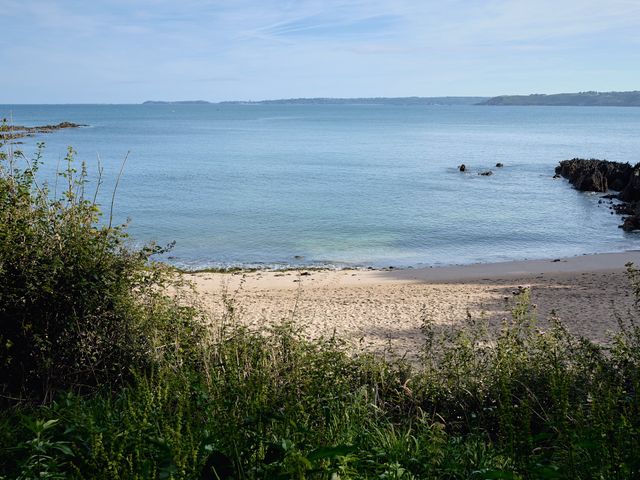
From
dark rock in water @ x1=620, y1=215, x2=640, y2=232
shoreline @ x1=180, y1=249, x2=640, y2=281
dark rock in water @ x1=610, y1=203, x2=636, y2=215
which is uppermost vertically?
dark rock in water @ x1=610, y1=203, x2=636, y2=215

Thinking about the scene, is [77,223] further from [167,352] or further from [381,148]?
[381,148]

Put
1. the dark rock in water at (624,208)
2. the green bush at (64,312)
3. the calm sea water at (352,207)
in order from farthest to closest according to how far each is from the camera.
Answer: the dark rock in water at (624,208)
the calm sea water at (352,207)
the green bush at (64,312)

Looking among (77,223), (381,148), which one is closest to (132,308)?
(77,223)

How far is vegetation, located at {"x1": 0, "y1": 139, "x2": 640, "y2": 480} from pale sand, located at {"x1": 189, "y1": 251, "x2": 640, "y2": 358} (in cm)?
348

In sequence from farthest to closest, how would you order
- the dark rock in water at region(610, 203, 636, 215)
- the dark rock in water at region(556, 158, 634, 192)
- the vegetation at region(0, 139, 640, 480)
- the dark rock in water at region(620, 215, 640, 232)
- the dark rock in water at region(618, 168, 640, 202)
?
the dark rock in water at region(556, 158, 634, 192), the dark rock in water at region(618, 168, 640, 202), the dark rock in water at region(610, 203, 636, 215), the dark rock in water at region(620, 215, 640, 232), the vegetation at region(0, 139, 640, 480)

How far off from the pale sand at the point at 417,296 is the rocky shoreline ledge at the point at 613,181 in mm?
10944

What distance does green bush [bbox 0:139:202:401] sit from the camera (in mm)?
6664

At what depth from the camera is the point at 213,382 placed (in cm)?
595

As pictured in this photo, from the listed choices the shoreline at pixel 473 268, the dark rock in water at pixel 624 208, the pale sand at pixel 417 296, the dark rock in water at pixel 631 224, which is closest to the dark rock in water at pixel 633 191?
the dark rock in water at pixel 624 208

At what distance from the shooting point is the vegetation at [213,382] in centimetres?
461

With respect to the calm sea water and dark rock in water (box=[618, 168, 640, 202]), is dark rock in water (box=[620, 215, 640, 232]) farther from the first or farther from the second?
dark rock in water (box=[618, 168, 640, 202])

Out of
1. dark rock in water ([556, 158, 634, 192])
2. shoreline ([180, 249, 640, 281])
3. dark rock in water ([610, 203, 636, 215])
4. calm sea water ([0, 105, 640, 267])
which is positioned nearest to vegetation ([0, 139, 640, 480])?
calm sea water ([0, 105, 640, 267])

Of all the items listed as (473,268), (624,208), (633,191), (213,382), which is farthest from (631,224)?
(213,382)

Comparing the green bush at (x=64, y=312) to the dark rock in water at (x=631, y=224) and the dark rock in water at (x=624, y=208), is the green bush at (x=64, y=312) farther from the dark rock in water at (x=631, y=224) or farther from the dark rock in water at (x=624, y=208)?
the dark rock in water at (x=624, y=208)
